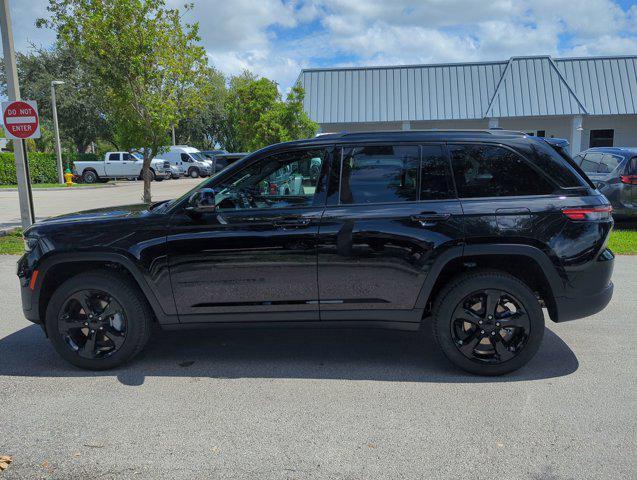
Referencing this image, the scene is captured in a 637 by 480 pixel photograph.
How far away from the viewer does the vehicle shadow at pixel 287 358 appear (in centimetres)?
412

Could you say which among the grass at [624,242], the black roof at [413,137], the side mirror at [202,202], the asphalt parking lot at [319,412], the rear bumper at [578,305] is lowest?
the asphalt parking lot at [319,412]

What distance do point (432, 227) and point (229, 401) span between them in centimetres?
194

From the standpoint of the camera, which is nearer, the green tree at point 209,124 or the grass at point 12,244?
the grass at point 12,244

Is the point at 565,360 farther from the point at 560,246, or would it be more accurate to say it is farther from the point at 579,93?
the point at 579,93

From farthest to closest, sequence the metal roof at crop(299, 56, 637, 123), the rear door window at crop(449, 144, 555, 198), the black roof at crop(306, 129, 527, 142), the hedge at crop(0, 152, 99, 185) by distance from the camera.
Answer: the hedge at crop(0, 152, 99, 185)
the metal roof at crop(299, 56, 637, 123)
the black roof at crop(306, 129, 527, 142)
the rear door window at crop(449, 144, 555, 198)

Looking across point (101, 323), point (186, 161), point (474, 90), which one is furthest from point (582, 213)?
point (186, 161)

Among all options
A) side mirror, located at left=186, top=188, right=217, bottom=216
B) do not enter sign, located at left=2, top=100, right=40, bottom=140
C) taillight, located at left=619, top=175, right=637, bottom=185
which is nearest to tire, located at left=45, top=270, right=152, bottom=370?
side mirror, located at left=186, top=188, right=217, bottom=216

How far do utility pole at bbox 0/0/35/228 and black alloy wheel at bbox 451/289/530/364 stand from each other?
893cm

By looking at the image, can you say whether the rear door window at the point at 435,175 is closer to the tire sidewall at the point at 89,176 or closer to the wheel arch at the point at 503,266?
the wheel arch at the point at 503,266

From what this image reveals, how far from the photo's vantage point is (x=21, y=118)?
942 centimetres

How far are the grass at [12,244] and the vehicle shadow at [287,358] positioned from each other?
17.7 ft

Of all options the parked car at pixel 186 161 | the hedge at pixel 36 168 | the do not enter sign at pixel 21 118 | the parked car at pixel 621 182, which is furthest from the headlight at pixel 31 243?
the parked car at pixel 186 161

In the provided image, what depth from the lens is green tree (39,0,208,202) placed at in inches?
484

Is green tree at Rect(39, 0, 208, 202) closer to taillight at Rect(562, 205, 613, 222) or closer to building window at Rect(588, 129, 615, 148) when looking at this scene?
taillight at Rect(562, 205, 613, 222)
